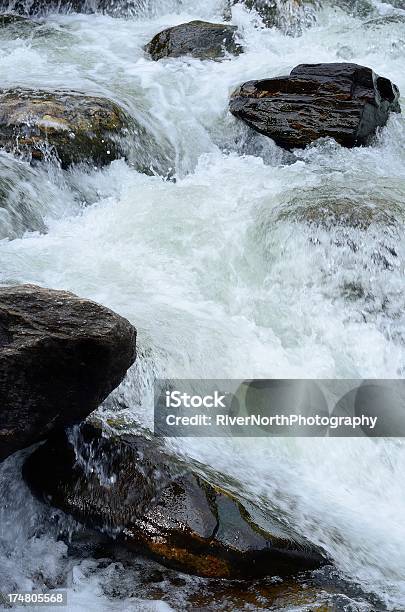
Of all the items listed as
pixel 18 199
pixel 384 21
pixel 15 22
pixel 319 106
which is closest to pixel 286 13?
pixel 384 21

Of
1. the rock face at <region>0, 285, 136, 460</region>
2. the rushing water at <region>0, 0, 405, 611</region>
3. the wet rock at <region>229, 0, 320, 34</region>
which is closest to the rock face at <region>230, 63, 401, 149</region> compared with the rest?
the rushing water at <region>0, 0, 405, 611</region>

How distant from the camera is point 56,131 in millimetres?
7602

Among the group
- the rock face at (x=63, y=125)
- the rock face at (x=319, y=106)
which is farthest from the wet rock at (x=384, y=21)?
the rock face at (x=63, y=125)

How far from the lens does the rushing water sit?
376 cm

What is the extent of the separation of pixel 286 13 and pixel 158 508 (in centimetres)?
1011

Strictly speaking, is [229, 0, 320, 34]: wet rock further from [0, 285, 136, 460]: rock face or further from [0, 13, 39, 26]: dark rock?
[0, 285, 136, 460]: rock face

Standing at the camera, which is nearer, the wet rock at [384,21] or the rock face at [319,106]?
the rock face at [319,106]

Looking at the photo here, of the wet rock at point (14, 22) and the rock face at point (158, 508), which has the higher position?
the wet rock at point (14, 22)

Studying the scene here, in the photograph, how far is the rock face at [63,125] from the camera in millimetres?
7496

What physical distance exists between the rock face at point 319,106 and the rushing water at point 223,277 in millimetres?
193

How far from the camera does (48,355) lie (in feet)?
11.1

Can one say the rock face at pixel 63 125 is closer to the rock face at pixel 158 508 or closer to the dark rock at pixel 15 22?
the dark rock at pixel 15 22

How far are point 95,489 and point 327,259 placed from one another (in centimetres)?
329

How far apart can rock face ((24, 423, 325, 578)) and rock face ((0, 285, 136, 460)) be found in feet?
1.01
